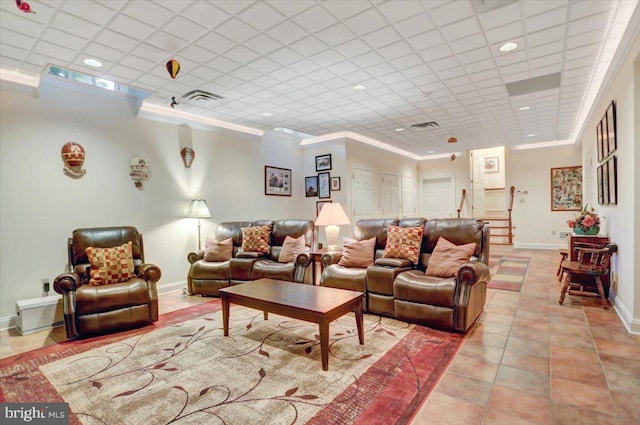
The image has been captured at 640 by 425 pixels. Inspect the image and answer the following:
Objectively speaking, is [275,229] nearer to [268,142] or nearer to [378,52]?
[268,142]

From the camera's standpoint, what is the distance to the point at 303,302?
2.58 m

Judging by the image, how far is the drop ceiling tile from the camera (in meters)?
2.41

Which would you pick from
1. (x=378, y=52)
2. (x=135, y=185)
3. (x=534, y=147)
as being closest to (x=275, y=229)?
(x=135, y=185)

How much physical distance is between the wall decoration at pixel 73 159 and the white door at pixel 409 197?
23.7 ft

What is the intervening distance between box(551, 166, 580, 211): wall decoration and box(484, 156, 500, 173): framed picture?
186 cm

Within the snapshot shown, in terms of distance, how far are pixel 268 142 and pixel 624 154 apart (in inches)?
205

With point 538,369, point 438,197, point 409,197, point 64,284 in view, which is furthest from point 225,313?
point 438,197

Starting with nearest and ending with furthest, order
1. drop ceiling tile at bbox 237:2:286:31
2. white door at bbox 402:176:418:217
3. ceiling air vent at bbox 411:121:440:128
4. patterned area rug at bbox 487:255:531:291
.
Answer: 1. drop ceiling tile at bbox 237:2:286:31
2. patterned area rug at bbox 487:255:531:291
3. ceiling air vent at bbox 411:121:440:128
4. white door at bbox 402:176:418:217

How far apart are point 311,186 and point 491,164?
6.11 metres

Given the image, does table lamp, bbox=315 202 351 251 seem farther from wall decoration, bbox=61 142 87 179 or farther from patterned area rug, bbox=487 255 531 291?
wall decoration, bbox=61 142 87 179

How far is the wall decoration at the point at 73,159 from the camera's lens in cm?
381

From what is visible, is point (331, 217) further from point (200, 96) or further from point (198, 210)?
point (200, 96)

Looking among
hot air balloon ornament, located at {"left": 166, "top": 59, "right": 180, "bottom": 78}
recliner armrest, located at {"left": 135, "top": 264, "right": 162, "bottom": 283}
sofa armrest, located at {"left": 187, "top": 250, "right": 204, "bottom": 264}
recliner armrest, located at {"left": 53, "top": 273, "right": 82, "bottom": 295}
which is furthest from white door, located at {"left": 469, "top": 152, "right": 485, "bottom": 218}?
recliner armrest, located at {"left": 53, "top": 273, "right": 82, "bottom": 295}

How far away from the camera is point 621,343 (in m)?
2.65
